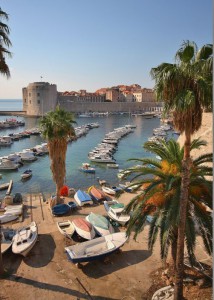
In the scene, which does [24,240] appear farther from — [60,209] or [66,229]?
[60,209]

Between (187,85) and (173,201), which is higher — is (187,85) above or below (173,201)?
above

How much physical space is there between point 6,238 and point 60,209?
4625 millimetres

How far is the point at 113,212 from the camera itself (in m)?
18.2

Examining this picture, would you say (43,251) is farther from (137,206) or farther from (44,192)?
(44,192)

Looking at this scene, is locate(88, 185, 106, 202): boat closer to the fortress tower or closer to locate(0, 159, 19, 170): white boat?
locate(0, 159, 19, 170): white boat

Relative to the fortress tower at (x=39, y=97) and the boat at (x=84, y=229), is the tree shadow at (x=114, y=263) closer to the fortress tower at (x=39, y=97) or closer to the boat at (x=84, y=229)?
the boat at (x=84, y=229)

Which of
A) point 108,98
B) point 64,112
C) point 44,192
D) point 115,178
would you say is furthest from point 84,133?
point 108,98

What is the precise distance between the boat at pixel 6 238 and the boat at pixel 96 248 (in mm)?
3250

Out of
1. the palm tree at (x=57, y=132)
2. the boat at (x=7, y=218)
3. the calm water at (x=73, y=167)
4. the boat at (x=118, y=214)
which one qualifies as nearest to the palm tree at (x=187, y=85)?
the boat at (x=118, y=214)

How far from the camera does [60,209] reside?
19141 mm

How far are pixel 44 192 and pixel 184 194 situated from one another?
74.7 feet

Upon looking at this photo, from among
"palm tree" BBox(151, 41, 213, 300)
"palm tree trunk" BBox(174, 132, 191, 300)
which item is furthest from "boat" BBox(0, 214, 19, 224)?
"palm tree" BBox(151, 41, 213, 300)

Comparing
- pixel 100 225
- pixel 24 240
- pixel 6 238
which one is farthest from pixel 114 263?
pixel 6 238

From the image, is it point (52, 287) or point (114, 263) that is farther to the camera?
point (114, 263)
